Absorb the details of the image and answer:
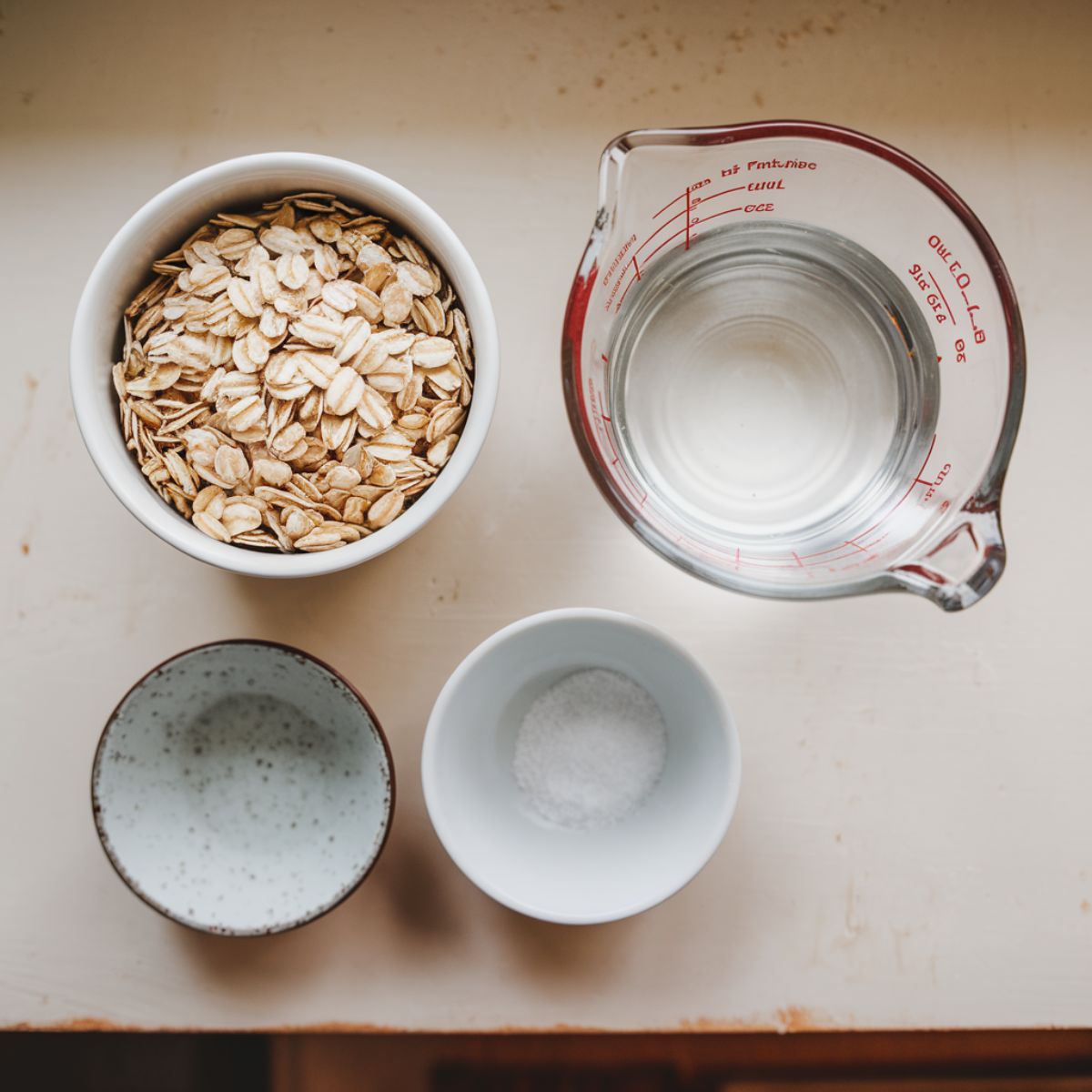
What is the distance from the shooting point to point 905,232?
25.2 inches

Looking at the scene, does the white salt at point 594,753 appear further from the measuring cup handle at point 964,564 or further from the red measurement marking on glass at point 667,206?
the red measurement marking on glass at point 667,206

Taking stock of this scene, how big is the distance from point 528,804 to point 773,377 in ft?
1.17

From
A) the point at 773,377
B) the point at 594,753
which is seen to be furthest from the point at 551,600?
the point at 773,377

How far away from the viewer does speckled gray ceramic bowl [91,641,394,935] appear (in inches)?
25.6

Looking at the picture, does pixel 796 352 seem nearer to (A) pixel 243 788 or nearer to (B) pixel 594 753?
(B) pixel 594 753

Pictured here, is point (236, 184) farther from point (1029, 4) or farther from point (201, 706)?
point (1029, 4)

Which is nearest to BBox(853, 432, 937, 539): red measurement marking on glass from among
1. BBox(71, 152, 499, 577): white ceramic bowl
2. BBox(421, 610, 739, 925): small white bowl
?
BBox(421, 610, 739, 925): small white bowl

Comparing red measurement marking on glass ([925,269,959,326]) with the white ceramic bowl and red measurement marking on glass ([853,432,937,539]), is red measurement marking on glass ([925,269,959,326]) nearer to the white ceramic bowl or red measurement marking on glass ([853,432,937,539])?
red measurement marking on glass ([853,432,937,539])

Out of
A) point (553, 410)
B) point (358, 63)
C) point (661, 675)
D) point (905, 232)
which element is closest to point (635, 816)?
point (661, 675)

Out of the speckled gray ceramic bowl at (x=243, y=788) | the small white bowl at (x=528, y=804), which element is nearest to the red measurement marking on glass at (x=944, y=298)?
the small white bowl at (x=528, y=804)

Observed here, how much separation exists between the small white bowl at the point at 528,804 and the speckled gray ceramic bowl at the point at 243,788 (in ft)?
0.20

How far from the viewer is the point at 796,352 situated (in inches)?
26.2

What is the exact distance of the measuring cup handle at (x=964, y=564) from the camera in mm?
562

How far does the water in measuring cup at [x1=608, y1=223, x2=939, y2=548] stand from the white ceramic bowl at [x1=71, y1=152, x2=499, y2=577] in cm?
11
